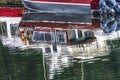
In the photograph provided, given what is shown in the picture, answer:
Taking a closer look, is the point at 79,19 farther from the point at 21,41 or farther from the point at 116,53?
the point at 116,53

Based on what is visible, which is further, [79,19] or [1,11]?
[1,11]

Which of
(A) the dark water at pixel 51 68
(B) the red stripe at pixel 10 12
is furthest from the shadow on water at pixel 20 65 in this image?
(B) the red stripe at pixel 10 12

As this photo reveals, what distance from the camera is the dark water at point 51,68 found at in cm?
2636

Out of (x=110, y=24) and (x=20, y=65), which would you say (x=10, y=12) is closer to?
(x=110, y=24)

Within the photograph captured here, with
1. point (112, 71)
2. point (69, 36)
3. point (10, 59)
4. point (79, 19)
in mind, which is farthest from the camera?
point (79, 19)

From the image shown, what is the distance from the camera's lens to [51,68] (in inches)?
1115

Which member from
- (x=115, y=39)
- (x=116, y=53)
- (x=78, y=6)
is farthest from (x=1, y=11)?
(x=116, y=53)

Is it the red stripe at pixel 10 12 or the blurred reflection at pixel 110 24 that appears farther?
the red stripe at pixel 10 12

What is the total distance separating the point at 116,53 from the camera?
3112 cm

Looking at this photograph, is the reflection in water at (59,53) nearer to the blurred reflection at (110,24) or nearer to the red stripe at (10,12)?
the blurred reflection at (110,24)

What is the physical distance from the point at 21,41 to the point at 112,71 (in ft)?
35.1

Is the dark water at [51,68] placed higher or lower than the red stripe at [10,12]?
higher

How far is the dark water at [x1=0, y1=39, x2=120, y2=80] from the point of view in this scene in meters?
26.4

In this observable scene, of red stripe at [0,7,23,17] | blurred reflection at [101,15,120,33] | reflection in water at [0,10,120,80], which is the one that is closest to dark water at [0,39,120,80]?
reflection in water at [0,10,120,80]
